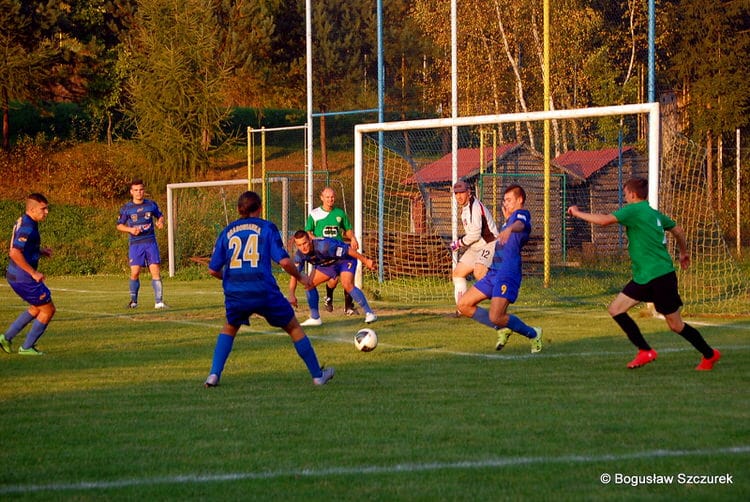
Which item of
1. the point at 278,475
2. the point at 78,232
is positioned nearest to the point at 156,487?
the point at 278,475

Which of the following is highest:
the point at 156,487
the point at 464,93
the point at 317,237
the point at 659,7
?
the point at 659,7

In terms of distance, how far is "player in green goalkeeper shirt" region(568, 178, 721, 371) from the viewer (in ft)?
33.0

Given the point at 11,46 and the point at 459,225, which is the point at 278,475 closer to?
the point at 459,225

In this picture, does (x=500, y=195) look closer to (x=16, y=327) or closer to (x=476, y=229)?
(x=476, y=229)

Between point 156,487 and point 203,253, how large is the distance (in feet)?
82.2

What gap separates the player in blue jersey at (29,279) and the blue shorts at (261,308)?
3544 mm

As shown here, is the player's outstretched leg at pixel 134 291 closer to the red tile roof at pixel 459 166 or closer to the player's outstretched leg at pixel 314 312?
the player's outstretched leg at pixel 314 312

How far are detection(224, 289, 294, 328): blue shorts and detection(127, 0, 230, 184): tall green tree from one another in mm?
32868

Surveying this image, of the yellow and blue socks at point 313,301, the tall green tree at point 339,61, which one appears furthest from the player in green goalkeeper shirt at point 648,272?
the tall green tree at point 339,61

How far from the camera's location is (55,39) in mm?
43906

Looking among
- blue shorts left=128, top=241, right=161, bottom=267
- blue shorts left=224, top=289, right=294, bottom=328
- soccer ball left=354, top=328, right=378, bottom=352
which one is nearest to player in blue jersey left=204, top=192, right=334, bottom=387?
blue shorts left=224, top=289, right=294, bottom=328

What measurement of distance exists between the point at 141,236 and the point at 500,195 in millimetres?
10122

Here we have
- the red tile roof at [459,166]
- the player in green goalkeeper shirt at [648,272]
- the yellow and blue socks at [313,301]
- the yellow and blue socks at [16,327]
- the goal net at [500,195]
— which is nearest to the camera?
the player in green goalkeeper shirt at [648,272]

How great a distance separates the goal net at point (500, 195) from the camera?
17.5m
